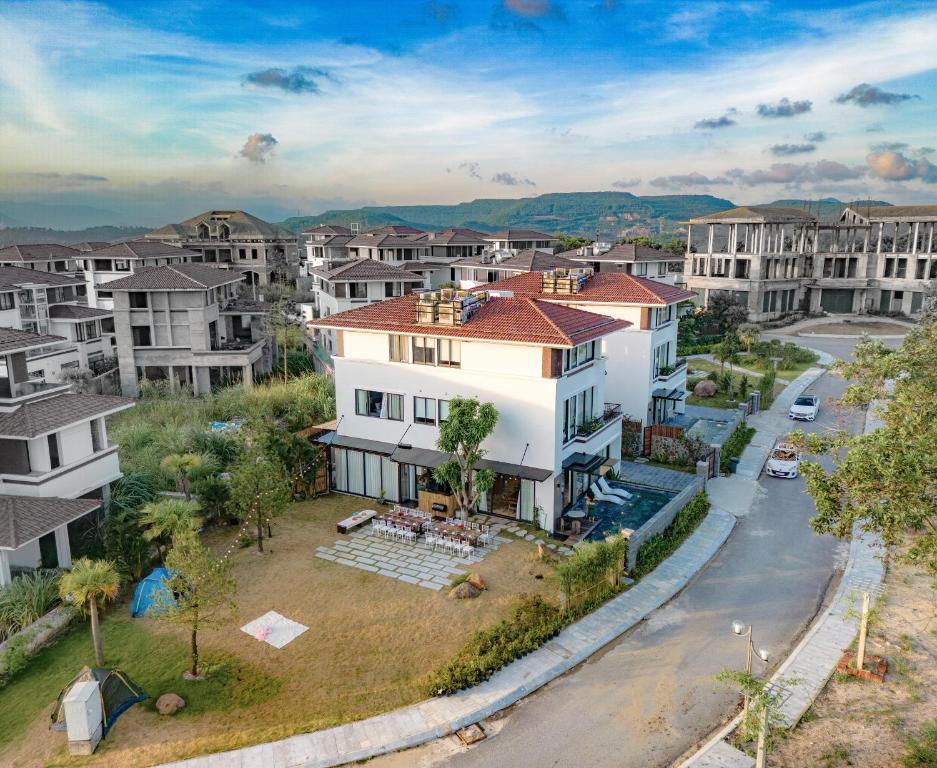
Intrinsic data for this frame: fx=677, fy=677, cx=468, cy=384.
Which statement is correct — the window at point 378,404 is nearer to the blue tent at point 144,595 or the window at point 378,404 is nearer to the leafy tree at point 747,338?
the blue tent at point 144,595

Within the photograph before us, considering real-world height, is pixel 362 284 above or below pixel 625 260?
below

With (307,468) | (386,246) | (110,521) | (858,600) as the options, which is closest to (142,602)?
(110,521)

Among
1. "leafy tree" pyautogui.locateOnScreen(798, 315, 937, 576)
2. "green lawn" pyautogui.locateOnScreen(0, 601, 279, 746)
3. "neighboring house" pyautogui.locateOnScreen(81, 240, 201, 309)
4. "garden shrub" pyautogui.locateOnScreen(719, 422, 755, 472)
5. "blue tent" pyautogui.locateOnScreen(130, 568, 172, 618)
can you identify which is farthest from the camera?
"neighboring house" pyautogui.locateOnScreen(81, 240, 201, 309)

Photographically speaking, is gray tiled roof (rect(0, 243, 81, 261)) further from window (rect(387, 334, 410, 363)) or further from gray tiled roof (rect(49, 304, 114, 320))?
window (rect(387, 334, 410, 363))

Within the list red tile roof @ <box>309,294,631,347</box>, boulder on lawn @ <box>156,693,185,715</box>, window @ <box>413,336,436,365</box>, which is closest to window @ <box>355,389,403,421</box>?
window @ <box>413,336,436,365</box>

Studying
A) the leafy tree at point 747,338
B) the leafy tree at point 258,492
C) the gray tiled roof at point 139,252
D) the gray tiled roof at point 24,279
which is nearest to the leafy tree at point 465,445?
the leafy tree at point 258,492

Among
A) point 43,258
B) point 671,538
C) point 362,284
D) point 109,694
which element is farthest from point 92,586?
point 43,258

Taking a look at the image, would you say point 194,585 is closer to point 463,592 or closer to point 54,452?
point 463,592
